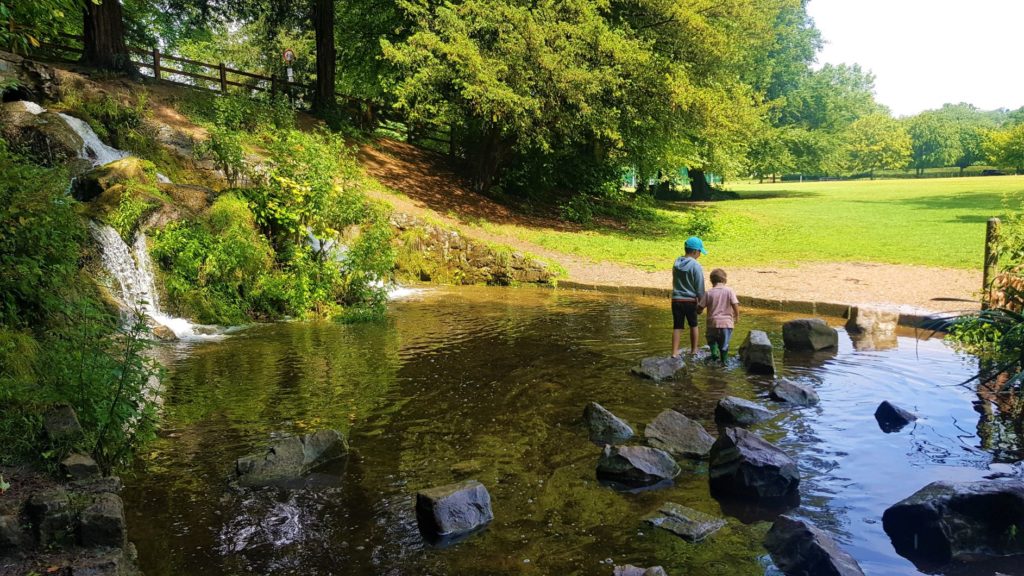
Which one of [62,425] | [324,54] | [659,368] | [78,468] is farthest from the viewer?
[324,54]

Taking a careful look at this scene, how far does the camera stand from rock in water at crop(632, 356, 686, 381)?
8.54 meters

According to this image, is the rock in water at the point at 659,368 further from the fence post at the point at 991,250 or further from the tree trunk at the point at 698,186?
the tree trunk at the point at 698,186

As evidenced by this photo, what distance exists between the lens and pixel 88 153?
15125 millimetres

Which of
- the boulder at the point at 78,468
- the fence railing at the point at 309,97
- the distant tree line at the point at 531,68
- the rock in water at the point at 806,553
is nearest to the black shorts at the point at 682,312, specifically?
the rock in water at the point at 806,553

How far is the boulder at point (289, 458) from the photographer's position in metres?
5.50

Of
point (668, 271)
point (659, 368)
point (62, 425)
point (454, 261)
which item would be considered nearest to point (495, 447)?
point (659, 368)

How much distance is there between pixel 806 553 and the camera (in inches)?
163

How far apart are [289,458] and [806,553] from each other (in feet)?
12.8

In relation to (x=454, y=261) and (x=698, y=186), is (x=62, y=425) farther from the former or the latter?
(x=698, y=186)

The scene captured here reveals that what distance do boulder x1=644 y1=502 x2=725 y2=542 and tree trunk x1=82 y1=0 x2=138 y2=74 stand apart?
72.2 feet

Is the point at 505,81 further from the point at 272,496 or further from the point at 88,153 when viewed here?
the point at 272,496

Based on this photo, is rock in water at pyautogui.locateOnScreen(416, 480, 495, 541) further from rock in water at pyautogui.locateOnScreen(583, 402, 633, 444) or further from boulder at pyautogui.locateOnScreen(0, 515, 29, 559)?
boulder at pyautogui.locateOnScreen(0, 515, 29, 559)

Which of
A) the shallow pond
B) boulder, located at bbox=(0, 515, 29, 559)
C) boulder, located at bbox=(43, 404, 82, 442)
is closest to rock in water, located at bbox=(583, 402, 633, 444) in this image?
the shallow pond

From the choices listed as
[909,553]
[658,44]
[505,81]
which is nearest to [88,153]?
[505,81]
